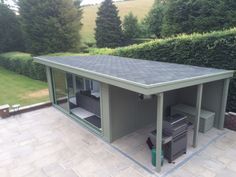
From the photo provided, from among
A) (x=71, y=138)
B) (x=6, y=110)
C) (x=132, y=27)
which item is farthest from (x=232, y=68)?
(x=132, y=27)

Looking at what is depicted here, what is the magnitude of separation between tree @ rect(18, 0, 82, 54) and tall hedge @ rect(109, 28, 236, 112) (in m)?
11.7

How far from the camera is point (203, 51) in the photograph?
6.71 meters

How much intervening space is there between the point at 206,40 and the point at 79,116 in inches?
222

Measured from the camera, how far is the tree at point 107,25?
81.7 ft

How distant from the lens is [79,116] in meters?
7.47

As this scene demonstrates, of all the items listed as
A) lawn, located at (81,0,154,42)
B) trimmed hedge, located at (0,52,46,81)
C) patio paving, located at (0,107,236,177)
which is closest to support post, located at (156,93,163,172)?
patio paving, located at (0,107,236,177)

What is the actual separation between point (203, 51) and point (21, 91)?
10.9 metres

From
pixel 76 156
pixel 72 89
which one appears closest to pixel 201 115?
pixel 76 156

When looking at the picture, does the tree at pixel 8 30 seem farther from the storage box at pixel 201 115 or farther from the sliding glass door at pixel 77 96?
the storage box at pixel 201 115

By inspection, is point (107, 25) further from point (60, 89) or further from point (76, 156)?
point (76, 156)

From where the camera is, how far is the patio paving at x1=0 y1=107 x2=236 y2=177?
4383 mm

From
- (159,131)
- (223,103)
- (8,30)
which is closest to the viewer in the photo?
(159,131)

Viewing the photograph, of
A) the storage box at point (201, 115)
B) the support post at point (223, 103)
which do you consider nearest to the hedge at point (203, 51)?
the support post at point (223, 103)

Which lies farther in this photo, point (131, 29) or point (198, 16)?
point (131, 29)
